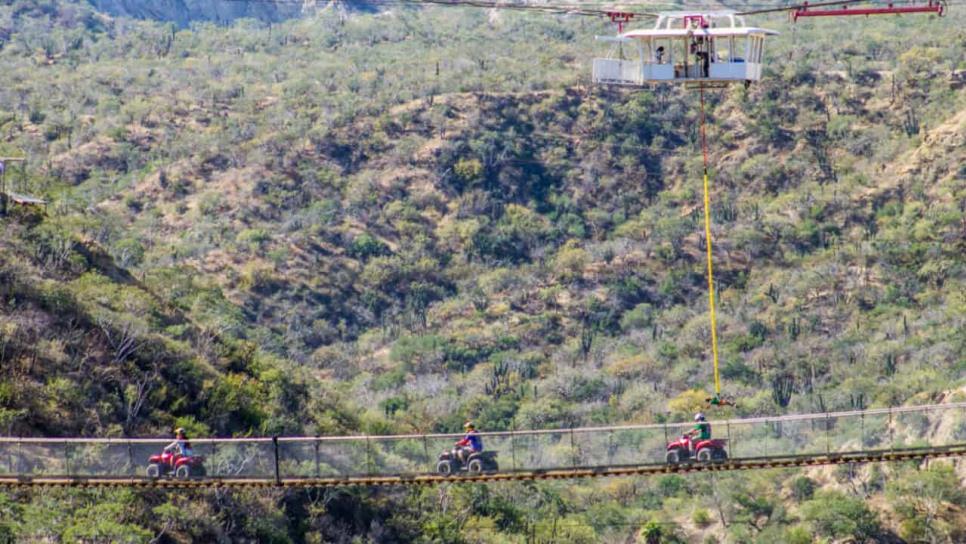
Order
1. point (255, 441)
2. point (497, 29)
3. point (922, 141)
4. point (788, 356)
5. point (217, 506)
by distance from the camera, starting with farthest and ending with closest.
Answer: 1. point (497, 29)
2. point (922, 141)
3. point (788, 356)
4. point (217, 506)
5. point (255, 441)

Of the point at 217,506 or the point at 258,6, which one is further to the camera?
the point at 258,6

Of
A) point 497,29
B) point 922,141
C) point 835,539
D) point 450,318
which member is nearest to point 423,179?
point 450,318

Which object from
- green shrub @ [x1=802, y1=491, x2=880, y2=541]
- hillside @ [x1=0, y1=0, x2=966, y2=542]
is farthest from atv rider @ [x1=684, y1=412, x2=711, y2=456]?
green shrub @ [x1=802, y1=491, x2=880, y2=541]

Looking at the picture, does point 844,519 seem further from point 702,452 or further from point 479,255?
point 479,255

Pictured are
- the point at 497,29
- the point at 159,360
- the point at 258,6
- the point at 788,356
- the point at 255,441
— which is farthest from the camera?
the point at 258,6

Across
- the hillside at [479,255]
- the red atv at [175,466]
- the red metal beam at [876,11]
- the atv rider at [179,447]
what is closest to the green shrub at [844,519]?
the hillside at [479,255]

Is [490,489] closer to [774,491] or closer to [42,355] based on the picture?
[774,491]

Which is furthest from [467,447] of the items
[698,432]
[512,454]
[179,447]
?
[179,447]
